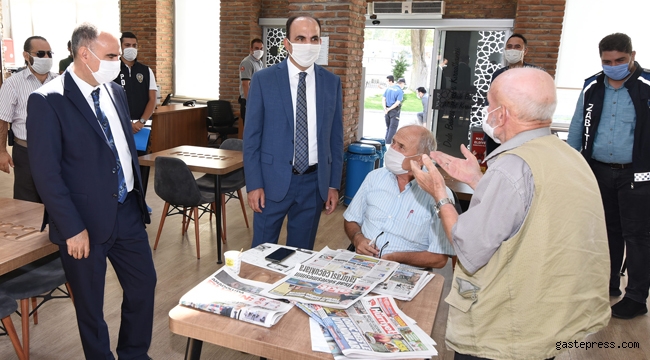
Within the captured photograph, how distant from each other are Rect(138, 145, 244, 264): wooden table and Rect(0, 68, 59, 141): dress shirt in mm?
875

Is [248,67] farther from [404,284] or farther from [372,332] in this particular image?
[372,332]

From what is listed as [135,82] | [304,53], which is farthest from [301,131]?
[135,82]

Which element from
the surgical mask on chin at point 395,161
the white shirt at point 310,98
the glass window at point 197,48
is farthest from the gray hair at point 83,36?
the glass window at point 197,48

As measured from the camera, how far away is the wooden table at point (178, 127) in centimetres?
689

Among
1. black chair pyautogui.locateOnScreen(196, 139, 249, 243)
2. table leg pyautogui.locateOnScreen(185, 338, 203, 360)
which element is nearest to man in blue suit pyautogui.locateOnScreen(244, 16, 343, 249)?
table leg pyautogui.locateOnScreen(185, 338, 203, 360)

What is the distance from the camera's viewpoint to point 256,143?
2.61 m

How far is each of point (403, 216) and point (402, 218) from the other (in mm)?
11

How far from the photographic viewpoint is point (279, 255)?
193 cm

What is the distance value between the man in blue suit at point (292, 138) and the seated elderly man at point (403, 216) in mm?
391

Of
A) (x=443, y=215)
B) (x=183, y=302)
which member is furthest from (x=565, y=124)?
(x=183, y=302)

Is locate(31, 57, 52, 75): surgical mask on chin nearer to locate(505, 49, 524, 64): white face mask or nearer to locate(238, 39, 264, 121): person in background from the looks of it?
locate(505, 49, 524, 64): white face mask

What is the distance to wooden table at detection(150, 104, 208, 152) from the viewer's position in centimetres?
689

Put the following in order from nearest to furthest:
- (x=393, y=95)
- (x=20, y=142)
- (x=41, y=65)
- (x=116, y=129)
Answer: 1. (x=116, y=129)
2. (x=20, y=142)
3. (x=41, y=65)
4. (x=393, y=95)

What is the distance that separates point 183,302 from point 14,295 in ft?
3.99
